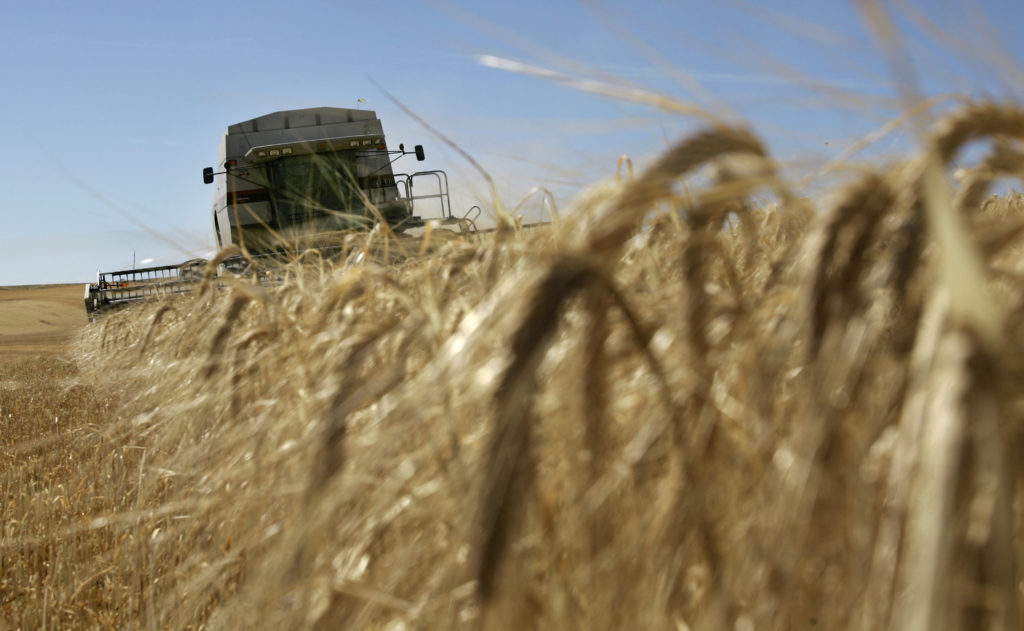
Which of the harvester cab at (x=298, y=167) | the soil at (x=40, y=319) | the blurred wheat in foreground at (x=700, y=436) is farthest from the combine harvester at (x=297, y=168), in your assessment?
the soil at (x=40, y=319)

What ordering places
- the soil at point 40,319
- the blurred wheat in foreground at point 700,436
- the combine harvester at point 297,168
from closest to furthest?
the blurred wheat in foreground at point 700,436 < the combine harvester at point 297,168 < the soil at point 40,319

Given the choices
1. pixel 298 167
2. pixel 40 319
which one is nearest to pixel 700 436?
pixel 298 167

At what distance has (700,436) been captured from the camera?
3.34ft

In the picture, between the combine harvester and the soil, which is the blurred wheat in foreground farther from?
the soil

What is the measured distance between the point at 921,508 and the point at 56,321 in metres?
44.2

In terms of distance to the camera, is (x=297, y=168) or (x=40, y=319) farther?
(x=40, y=319)

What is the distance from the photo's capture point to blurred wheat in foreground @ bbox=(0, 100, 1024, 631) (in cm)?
72

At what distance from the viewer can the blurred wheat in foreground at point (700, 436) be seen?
2.36 feet

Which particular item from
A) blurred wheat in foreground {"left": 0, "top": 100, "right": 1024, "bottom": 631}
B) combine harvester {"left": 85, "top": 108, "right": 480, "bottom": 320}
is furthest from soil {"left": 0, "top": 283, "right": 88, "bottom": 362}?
blurred wheat in foreground {"left": 0, "top": 100, "right": 1024, "bottom": 631}

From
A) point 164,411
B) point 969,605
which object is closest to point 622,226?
point 969,605

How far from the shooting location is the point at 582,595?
3.98 ft

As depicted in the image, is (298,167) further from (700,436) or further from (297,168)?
(700,436)

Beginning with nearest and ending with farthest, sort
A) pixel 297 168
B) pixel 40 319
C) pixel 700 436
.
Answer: pixel 700 436 < pixel 297 168 < pixel 40 319

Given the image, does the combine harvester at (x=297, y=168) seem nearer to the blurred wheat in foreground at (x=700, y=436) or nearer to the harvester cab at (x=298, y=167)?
the harvester cab at (x=298, y=167)
